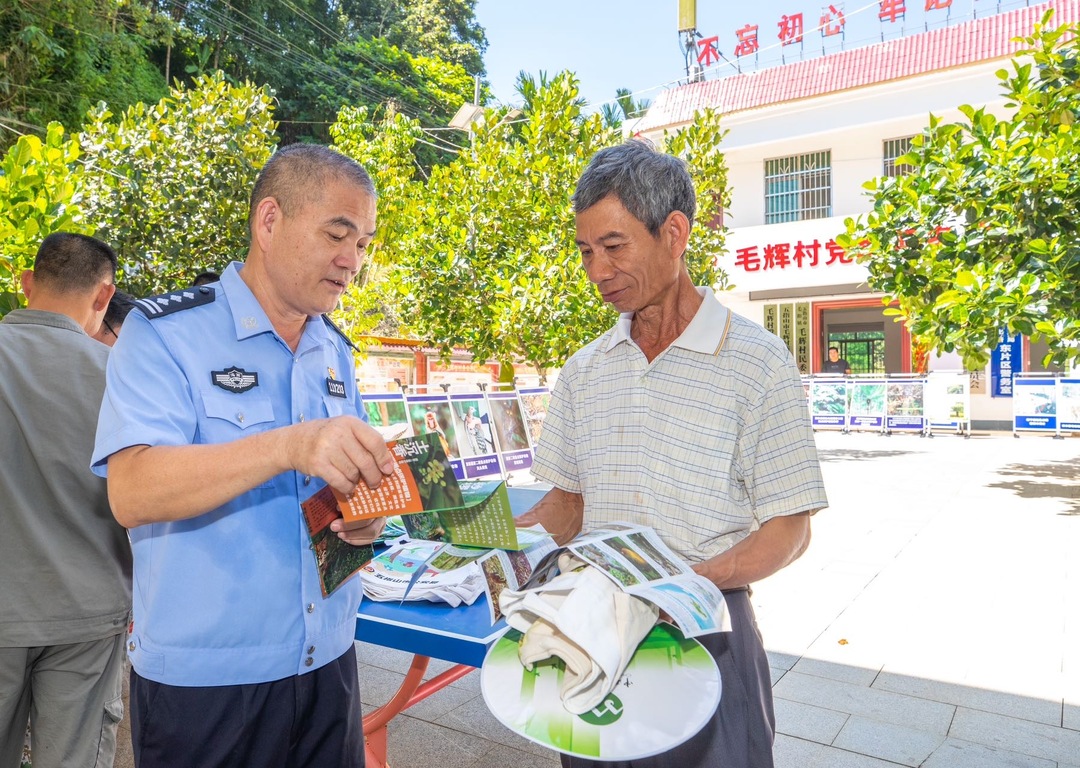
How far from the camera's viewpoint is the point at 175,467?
1.19 m

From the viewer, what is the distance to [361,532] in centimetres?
146

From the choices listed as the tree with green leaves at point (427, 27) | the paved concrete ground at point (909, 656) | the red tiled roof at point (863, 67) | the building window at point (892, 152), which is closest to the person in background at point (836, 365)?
the building window at point (892, 152)

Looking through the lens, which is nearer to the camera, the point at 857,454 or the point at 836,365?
the point at 857,454

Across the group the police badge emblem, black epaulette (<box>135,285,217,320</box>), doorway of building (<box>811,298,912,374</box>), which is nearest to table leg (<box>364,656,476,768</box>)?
the police badge emblem

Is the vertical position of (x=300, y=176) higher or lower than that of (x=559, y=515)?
higher

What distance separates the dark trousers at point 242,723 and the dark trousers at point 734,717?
0.51m

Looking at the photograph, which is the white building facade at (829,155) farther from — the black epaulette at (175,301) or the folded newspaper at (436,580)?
the black epaulette at (175,301)

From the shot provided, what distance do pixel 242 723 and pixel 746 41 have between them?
69.3 ft

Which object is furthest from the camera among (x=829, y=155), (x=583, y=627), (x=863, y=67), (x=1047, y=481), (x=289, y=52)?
(x=289, y=52)

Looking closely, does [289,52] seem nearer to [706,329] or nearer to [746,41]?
[746,41]

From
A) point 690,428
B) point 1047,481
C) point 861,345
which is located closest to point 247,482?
point 690,428

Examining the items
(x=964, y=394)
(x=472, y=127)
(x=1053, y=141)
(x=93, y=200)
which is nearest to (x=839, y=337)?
(x=964, y=394)

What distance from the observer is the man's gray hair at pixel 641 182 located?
1.56 m

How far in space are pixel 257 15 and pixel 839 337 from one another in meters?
19.0
